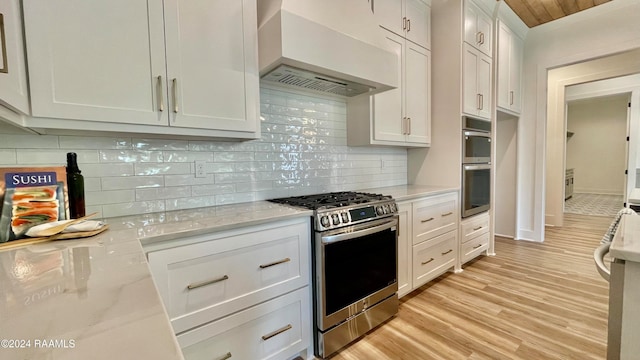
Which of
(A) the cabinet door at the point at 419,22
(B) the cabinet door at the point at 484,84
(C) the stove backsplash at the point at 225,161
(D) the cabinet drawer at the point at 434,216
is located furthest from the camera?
(B) the cabinet door at the point at 484,84

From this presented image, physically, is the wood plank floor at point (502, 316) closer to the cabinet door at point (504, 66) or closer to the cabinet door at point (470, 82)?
the cabinet door at point (470, 82)

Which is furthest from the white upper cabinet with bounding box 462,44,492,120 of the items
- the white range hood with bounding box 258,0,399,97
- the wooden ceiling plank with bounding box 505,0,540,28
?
the white range hood with bounding box 258,0,399,97

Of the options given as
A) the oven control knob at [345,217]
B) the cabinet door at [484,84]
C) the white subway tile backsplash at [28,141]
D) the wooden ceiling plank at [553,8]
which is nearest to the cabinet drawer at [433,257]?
the oven control knob at [345,217]

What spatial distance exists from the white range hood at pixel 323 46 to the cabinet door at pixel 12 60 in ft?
3.36

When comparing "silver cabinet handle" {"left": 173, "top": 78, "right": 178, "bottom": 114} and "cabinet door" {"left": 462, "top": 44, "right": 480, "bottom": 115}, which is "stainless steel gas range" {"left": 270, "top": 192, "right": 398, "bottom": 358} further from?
"cabinet door" {"left": 462, "top": 44, "right": 480, "bottom": 115}

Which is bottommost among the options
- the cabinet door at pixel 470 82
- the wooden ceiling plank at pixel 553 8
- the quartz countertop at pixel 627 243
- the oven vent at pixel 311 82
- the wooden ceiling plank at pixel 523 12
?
the quartz countertop at pixel 627 243

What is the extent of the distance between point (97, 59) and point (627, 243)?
2.04 m

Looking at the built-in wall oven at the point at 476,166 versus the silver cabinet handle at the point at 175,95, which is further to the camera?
the built-in wall oven at the point at 476,166

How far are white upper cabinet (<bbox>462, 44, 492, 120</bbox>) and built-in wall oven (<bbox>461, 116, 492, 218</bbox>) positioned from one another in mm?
112

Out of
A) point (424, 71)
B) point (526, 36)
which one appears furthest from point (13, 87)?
point (526, 36)

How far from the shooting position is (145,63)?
4.30 feet

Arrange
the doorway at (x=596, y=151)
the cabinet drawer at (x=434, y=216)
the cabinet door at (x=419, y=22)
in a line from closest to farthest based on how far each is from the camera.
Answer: the cabinet drawer at (x=434, y=216) → the cabinet door at (x=419, y=22) → the doorway at (x=596, y=151)

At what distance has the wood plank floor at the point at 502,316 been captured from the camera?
Result: 170cm

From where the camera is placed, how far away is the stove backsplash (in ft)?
4.74
